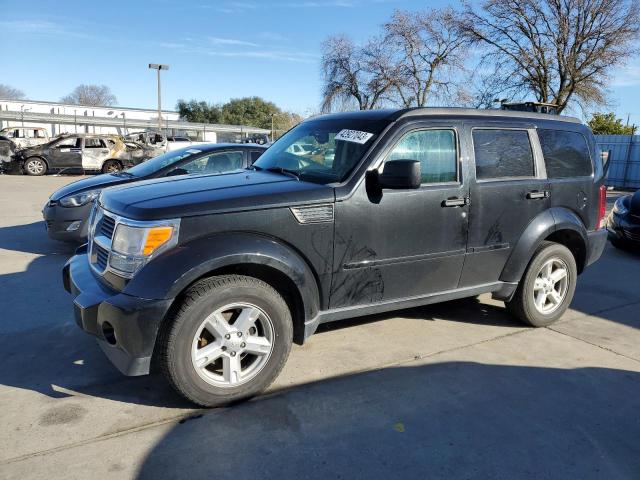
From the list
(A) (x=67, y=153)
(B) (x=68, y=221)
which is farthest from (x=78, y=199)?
(A) (x=67, y=153)

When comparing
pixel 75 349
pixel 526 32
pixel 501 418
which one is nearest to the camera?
pixel 501 418

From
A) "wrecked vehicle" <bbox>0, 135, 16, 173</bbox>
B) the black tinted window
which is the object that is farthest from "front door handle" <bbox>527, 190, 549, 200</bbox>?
"wrecked vehicle" <bbox>0, 135, 16, 173</bbox>

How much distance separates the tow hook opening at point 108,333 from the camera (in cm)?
299

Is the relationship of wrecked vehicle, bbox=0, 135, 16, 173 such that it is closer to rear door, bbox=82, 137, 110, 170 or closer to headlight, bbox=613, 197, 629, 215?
rear door, bbox=82, 137, 110, 170

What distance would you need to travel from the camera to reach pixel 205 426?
3000 mm

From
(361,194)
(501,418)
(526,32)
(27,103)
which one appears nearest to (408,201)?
(361,194)

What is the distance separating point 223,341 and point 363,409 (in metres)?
0.98

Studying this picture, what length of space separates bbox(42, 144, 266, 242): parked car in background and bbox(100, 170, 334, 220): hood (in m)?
3.38

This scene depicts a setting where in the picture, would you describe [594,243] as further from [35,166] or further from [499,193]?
[35,166]

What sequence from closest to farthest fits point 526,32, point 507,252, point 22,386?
point 22,386 < point 507,252 < point 526,32

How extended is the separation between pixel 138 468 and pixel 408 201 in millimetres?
2417

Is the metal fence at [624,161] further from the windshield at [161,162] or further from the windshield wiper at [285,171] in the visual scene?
the windshield wiper at [285,171]

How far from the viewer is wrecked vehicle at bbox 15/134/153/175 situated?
21.6 metres

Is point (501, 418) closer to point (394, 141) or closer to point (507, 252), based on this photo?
point (507, 252)
